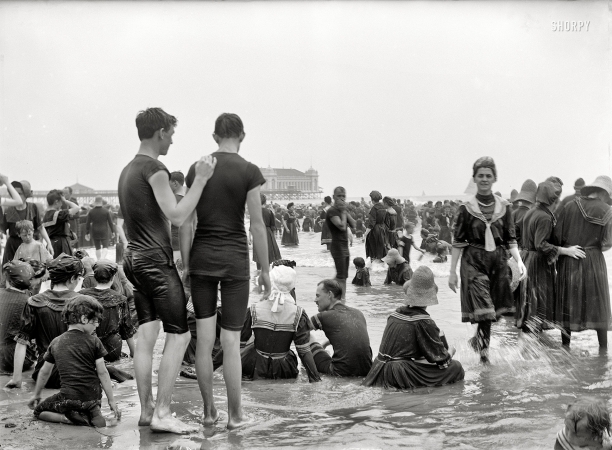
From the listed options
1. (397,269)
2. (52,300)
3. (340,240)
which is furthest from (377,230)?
(52,300)

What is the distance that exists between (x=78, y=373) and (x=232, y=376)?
0.98 metres

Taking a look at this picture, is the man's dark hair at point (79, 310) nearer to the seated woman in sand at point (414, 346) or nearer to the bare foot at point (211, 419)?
the bare foot at point (211, 419)

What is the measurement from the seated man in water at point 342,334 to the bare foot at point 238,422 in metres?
1.64

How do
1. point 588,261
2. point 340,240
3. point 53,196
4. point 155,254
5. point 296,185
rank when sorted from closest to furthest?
1. point 155,254
2. point 588,261
3. point 53,196
4. point 340,240
5. point 296,185

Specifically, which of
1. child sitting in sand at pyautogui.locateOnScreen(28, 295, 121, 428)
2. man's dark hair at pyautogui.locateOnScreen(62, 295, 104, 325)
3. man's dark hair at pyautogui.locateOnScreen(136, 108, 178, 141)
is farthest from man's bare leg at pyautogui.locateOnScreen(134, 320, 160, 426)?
man's dark hair at pyautogui.locateOnScreen(136, 108, 178, 141)

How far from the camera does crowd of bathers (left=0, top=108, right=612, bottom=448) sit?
4.21 m

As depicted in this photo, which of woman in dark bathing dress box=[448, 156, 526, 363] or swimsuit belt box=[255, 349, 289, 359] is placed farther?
woman in dark bathing dress box=[448, 156, 526, 363]

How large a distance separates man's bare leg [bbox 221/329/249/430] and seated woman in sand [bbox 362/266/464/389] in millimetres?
1537

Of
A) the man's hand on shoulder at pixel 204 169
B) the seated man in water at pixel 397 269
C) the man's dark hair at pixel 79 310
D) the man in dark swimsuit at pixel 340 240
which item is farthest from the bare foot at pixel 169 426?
the seated man in water at pixel 397 269

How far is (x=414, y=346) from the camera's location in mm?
Answer: 5508

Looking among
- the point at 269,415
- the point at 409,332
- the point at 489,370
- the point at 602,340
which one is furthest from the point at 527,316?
the point at 269,415

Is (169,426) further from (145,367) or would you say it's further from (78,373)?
(78,373)

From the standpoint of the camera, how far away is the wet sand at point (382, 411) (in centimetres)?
402

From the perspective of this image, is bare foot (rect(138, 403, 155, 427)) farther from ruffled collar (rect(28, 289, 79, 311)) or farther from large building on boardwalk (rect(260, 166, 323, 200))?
large building on boardwalk (rect(260, 166, 323, 200))
